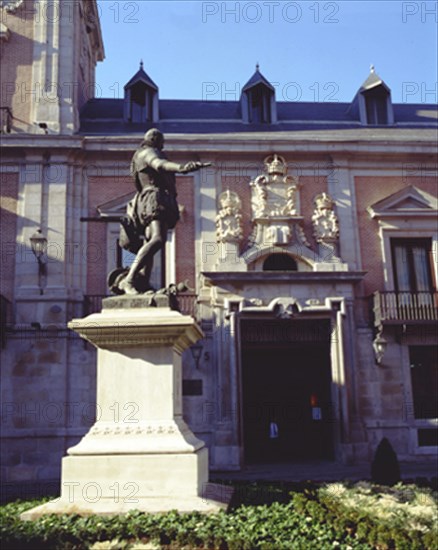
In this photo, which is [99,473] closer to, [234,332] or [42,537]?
[42,537]

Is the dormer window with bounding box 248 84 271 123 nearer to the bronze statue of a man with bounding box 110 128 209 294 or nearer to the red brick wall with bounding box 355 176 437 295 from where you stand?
the red brick wall with bounding box 355 176 437 295

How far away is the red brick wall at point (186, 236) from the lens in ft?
57.7

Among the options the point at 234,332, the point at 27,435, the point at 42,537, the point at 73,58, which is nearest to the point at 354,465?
the point at 234,332

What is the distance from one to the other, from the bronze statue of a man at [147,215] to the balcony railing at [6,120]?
459 inches

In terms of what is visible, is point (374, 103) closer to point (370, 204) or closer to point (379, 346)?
point (370, 204)

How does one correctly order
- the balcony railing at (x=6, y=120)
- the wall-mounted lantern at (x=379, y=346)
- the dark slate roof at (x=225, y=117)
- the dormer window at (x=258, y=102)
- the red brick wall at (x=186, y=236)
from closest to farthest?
the wall-mounted lantern at (x=379, y=346) → the red brick wall at (x=186, y=236) → the balcony railing at (x=6, y=120) → the dark slate roof at (x=225, y=117) → the dormer window at (x=258, y=102)

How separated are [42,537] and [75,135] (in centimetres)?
1416

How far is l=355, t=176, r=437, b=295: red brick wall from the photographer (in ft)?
58.9

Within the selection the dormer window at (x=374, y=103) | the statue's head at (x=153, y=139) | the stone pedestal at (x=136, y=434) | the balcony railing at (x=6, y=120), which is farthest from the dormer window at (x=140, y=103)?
the stone pedestal at (x=136, y=434)

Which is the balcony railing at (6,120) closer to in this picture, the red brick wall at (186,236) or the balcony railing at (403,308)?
the red brick wall at (186,236)

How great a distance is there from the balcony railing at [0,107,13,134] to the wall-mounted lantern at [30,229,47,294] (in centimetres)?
351

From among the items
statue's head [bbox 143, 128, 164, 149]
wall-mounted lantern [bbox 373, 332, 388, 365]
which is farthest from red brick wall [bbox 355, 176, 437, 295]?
statue's head [bbox 143, 128, 164, 149]

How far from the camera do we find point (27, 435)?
15.8 meters

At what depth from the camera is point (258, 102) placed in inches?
808
